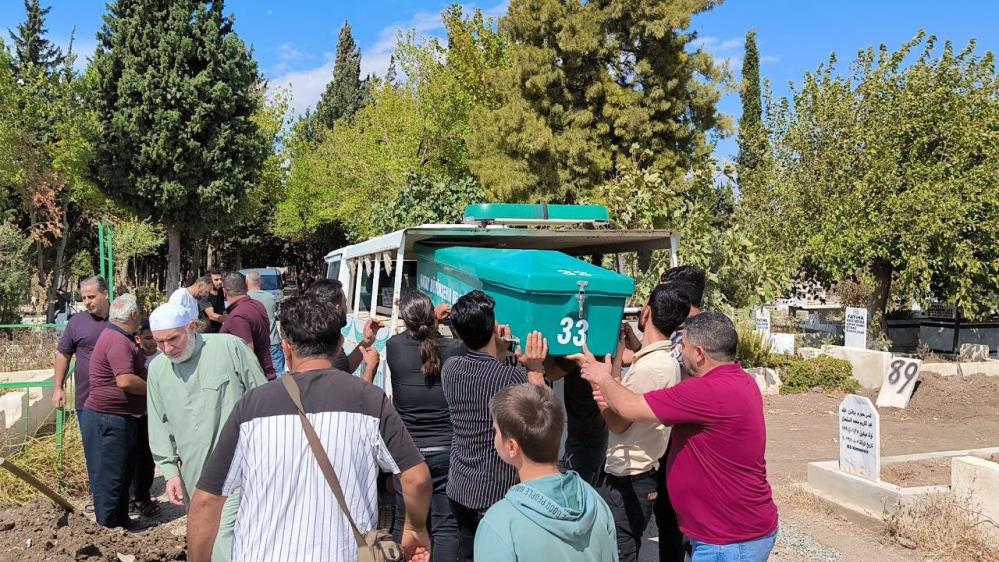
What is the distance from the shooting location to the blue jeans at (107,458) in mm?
5320

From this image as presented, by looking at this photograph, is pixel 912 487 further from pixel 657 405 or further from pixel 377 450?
pixel 377 450

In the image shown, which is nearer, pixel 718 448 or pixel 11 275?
pixel 718 448

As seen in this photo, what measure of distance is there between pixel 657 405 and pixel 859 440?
165 inches

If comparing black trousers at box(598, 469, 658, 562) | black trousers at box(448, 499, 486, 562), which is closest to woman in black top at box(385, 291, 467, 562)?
black trousers at box(448, 499, 486, 562)

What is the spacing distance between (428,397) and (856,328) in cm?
1185

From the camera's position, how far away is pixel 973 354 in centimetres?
1442

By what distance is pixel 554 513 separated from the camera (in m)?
2.13

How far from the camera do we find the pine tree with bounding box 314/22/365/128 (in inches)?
1880

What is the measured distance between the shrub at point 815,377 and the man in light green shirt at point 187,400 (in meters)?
10.5

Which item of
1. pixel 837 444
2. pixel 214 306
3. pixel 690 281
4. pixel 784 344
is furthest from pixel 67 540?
pixel 784 344

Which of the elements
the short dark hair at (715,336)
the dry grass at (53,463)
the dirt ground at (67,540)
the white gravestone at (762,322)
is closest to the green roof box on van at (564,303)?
the short dark hair at (715,336)

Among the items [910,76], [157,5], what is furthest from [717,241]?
[157,5]

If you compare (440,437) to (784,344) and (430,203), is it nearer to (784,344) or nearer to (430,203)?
(784,344)

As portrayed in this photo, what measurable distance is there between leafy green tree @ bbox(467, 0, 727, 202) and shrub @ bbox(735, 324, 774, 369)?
789 centimetres
